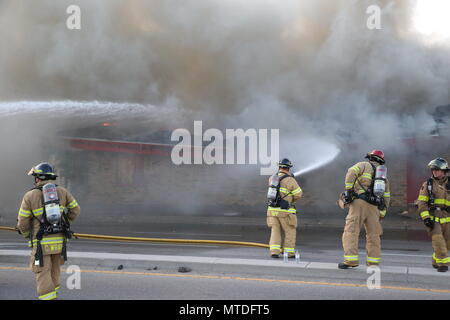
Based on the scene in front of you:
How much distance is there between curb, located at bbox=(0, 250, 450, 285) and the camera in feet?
17.7

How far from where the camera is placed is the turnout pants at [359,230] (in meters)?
Answer: 5.70

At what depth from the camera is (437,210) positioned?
5902 millimetres

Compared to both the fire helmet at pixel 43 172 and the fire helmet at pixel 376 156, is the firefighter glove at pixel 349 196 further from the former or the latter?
the fire helmet at pixel 43 172

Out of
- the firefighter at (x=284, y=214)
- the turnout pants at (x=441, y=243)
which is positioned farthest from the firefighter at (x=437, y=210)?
the firefighter at (x=284, y=214)

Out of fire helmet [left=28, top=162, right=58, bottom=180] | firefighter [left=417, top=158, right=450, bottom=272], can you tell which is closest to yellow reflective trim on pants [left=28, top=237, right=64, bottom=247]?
fire helmet [left=28, top=162, right=58, bottom=180]

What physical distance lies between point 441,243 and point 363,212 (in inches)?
39.8

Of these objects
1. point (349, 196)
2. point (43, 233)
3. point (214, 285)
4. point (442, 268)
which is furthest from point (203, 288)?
point (442, 268)

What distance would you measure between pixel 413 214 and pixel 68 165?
496 inches

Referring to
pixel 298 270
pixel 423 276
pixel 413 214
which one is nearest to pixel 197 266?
pixel 298 270

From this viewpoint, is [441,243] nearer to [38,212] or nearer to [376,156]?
[376,156]

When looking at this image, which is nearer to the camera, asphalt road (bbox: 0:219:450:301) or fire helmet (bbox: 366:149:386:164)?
asphalt road (bbox: 0:219:450:301)

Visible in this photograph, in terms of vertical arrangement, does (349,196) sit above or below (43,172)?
below

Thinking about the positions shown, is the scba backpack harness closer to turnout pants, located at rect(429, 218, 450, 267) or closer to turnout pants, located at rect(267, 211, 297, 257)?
turnout pants, located at rect(267, 211, 297, 257)
